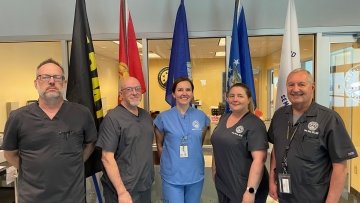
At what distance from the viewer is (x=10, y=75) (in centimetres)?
459

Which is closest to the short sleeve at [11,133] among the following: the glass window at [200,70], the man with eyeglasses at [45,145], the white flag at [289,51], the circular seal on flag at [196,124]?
the man with eyeglasses at [45,145]

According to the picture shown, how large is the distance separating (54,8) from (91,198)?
2.02 metres

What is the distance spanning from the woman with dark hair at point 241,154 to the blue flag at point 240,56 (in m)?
0.58

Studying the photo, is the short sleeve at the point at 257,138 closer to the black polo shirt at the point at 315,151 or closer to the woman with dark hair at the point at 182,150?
the black polo shirt at the point at 315,151

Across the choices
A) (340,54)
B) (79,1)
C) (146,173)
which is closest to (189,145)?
(146,173)

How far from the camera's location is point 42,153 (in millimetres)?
1682

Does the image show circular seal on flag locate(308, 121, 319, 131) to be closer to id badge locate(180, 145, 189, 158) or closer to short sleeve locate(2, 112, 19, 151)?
id badge locate(180, 145, 189, 158)

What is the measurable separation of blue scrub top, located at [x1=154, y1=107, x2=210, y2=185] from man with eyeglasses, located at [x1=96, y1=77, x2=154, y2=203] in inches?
5.9

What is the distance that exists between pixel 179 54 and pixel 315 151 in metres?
1.43

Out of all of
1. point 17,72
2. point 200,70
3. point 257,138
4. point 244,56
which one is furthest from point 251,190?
point 17,72

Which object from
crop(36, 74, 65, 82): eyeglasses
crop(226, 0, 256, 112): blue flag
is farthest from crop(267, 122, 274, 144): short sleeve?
crop(36, 74, 65, 82): eyeglasses

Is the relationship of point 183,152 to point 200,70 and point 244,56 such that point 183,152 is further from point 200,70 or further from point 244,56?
point 200,70

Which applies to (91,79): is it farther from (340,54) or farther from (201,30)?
(340,54)

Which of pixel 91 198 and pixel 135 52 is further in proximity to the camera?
pixel 91 198
